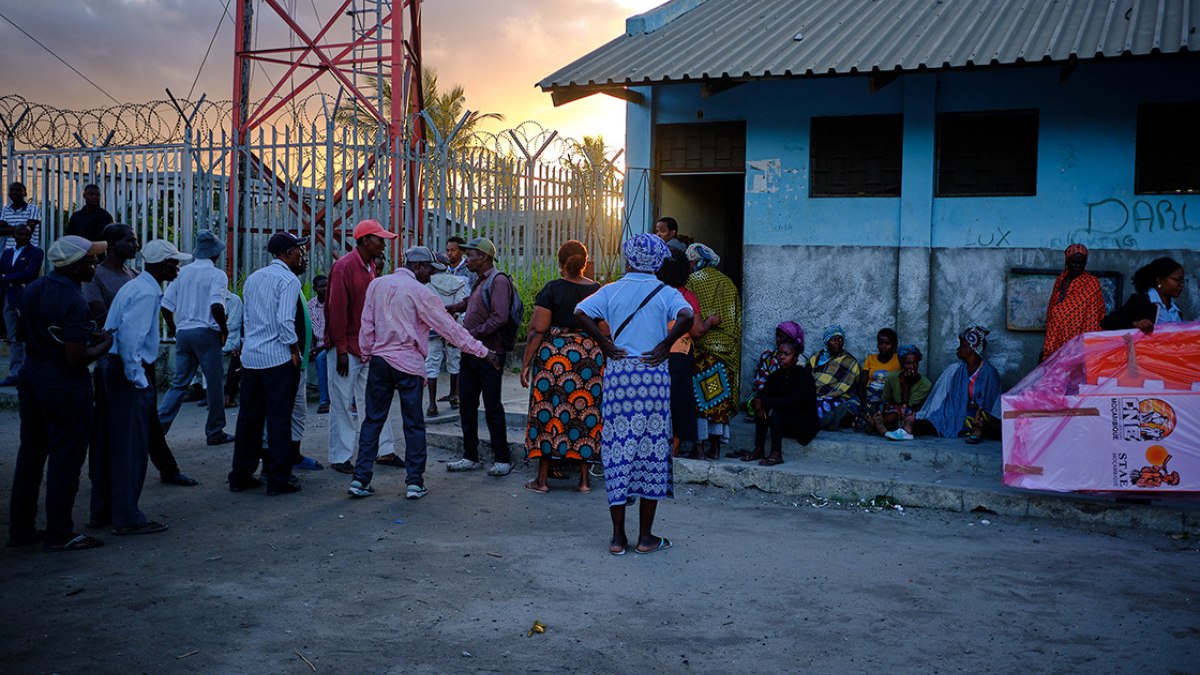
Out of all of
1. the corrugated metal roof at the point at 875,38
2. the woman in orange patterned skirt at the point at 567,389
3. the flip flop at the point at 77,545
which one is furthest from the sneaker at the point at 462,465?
the corrugated metal roof at the point at 875,38

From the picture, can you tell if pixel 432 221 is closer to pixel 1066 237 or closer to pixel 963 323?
pixel 963 323

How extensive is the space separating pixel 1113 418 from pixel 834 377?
269 cm

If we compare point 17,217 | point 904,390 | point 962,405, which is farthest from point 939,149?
point 17,217

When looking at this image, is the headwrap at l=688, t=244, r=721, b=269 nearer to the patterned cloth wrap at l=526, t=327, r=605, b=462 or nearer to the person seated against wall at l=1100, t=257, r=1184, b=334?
the patterned cloth wrap at l=526, t=327, r=605, b=462

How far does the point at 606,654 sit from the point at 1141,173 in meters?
6.62

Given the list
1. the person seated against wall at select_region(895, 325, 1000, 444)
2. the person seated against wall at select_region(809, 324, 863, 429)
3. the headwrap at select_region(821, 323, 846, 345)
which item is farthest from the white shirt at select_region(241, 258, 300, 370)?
the person seated against wall at select_region(895, 325, 1000, 444)

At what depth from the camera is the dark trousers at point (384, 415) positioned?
695 centimetres

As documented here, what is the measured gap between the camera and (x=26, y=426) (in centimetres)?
566

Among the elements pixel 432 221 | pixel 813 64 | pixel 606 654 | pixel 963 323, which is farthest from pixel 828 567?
pixel 432 221

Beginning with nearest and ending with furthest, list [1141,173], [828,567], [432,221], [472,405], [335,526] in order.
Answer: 1. [828,567]
2. [335,526]
3. [472,405]
4. [1141,173]
5. [432,221]

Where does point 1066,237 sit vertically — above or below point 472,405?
above

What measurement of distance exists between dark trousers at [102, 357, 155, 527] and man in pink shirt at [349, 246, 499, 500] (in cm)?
145

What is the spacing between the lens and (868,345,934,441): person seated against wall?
8.57 meters

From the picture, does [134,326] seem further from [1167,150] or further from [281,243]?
[1167,150]
